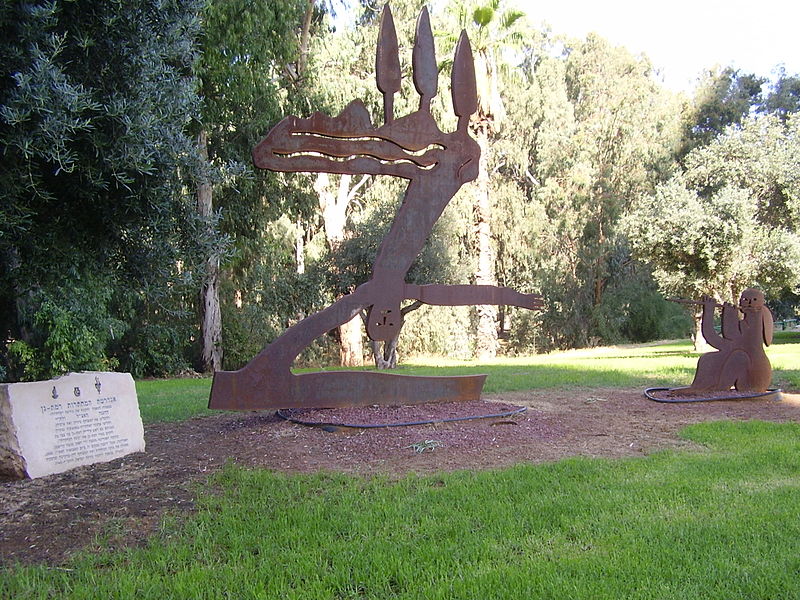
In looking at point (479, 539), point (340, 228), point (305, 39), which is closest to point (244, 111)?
point (305, 39)

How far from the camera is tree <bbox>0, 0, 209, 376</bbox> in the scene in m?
4.31

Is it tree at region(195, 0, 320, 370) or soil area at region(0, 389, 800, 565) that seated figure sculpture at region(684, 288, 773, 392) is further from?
tree at region(195, 0, 320, 370)

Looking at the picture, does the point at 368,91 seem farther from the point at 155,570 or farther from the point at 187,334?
the point at 155,570

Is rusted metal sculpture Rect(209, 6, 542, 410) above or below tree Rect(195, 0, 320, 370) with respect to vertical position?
below

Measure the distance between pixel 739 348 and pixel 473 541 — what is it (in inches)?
265

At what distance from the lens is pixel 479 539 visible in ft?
12.3

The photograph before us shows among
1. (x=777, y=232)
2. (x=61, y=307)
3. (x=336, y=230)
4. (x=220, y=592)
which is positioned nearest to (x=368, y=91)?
(x=336, y=230)

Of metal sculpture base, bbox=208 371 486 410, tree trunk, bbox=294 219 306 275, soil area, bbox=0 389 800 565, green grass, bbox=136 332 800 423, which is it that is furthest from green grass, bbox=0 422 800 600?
tree trunk, bbox=294 219 306 275

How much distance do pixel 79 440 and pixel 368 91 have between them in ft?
48.3

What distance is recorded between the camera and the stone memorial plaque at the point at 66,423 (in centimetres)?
512

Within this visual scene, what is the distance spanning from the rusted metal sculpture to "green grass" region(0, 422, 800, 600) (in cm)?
172

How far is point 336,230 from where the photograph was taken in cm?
2162

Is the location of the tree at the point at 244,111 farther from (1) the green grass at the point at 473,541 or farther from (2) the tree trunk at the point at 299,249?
(1) the green grass at the point at 473,541

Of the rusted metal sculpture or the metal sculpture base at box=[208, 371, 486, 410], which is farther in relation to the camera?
the rusted metal sculpture
